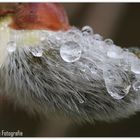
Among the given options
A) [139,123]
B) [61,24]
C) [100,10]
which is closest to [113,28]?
[100,10]

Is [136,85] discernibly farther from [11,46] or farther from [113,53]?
[11,46]

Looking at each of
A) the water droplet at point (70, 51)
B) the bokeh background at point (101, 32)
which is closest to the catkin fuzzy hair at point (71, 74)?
the water droplet at point (70, 51)

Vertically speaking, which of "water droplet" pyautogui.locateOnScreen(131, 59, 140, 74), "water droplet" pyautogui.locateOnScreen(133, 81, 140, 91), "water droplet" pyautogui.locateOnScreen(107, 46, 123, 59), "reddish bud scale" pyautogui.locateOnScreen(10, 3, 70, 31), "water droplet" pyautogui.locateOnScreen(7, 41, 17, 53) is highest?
"reddish bud scale" pyautogui.locateOnScreen(10, 3, 70, 31)

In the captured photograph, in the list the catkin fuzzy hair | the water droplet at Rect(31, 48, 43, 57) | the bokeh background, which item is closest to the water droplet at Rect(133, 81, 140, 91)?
the catkin fuzzy hair

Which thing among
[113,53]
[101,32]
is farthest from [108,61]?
[101,32]

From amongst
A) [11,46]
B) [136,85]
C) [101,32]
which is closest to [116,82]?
[136,85]

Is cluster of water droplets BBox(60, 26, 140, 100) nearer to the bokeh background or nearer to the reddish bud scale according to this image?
the reddish bud scale

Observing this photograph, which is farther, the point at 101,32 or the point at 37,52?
the point at 101,32
